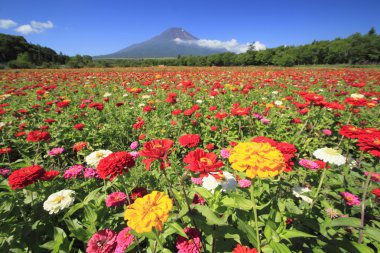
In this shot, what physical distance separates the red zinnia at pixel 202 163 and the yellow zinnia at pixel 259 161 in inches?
4.4

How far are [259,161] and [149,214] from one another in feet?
1.99

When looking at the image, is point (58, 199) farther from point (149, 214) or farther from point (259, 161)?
point (259, 161)

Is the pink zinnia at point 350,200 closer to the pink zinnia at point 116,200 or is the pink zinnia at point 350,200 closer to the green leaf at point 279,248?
the green leaf at point 279,248

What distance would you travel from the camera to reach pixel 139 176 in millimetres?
2424

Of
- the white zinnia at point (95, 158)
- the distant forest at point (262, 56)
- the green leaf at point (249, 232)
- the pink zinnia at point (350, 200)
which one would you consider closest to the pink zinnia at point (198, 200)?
the green leaf at point (249, 232)

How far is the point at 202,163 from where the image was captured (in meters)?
1.03

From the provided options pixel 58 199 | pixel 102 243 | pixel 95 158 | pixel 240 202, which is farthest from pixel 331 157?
pixel 58 199

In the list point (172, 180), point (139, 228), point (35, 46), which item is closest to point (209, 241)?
point (139, 228)

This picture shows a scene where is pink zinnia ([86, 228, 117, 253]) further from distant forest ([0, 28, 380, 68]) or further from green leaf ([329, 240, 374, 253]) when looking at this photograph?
distant forest ([0, 28, 380, 68])

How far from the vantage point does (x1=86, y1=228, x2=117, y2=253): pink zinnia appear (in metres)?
1.20

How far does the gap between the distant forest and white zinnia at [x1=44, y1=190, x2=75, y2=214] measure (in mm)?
38915

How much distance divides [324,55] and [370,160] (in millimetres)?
56733

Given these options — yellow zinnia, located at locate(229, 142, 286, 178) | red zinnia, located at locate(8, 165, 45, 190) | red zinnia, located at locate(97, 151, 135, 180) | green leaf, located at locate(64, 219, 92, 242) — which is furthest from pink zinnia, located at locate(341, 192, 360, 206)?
red zinnia, located at locate(8, 165, 45, 190)

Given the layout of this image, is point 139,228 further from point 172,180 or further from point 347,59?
point 347,59
